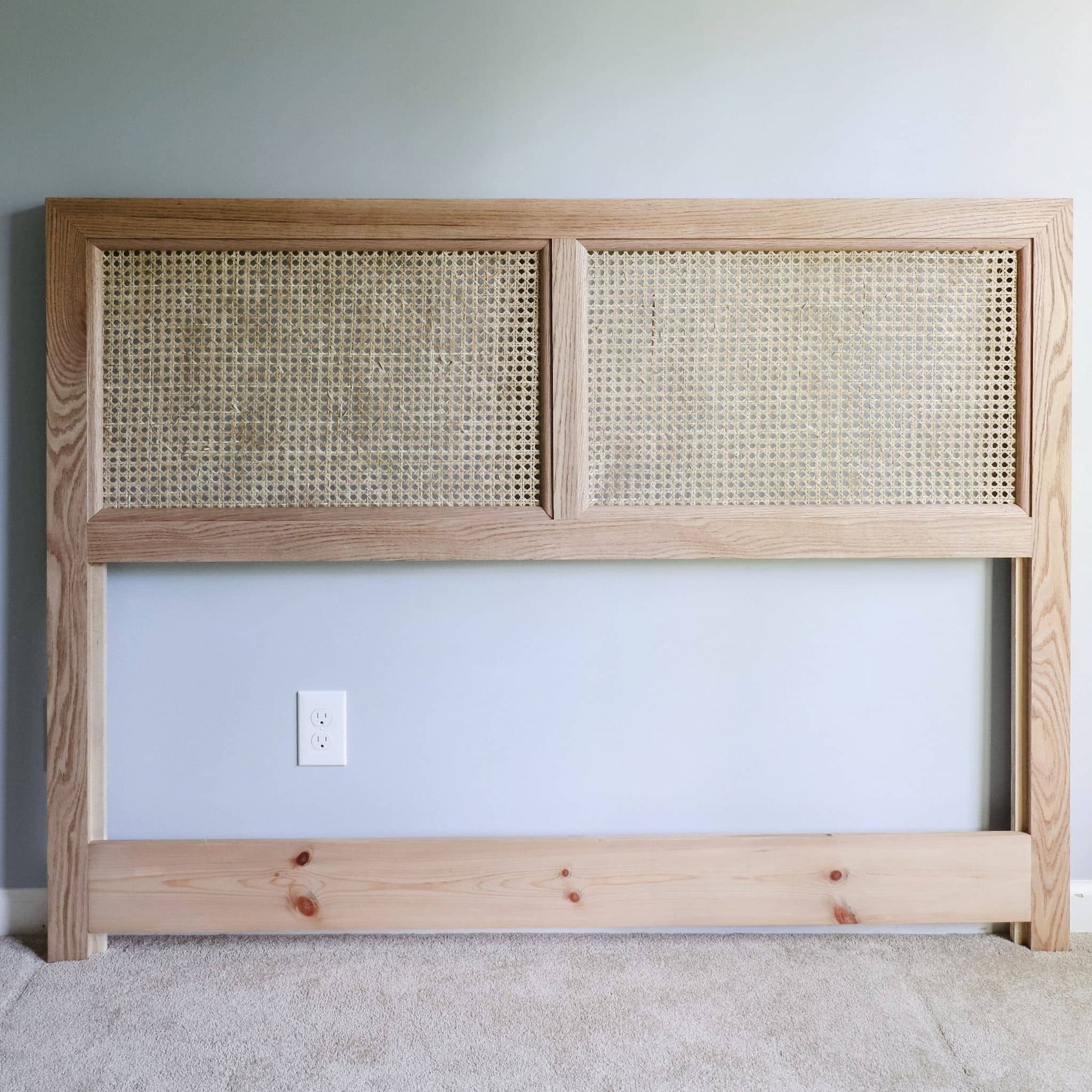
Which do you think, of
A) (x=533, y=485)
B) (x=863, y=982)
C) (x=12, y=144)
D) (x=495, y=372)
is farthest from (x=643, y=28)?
(x=863, y=982)

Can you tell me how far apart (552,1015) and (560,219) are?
1.04m

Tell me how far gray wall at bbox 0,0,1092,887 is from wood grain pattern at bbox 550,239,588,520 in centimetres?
12

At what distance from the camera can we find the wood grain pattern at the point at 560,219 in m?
1.08

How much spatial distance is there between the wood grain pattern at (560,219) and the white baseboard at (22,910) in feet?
3.08

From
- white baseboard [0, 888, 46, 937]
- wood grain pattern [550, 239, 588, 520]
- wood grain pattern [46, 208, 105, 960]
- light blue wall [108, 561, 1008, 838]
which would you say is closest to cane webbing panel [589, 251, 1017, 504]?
wood grain pattern [550, 239, 588, 520]

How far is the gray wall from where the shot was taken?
3.68ft

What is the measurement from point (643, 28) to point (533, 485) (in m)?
0.67

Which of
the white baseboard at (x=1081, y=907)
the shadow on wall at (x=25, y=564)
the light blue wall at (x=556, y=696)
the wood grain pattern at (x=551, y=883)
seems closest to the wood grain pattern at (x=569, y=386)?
the light blue wall at (x=556, y=696)

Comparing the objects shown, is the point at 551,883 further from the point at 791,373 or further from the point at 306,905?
the point at 791,373

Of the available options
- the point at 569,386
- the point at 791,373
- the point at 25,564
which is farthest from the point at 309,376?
the point at 791,373

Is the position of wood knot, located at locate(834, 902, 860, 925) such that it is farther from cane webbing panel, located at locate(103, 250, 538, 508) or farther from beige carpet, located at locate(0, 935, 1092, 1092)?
cane webbing panel, located at locate(103, 250, 538, 508)

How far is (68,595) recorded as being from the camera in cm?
→ 109

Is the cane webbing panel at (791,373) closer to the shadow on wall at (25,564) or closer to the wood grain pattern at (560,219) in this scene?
the wood grain pattern at (560,219)

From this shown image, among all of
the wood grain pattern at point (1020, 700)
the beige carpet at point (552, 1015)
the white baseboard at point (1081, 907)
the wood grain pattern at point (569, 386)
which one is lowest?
the beige carpet at point (552, 1015)
